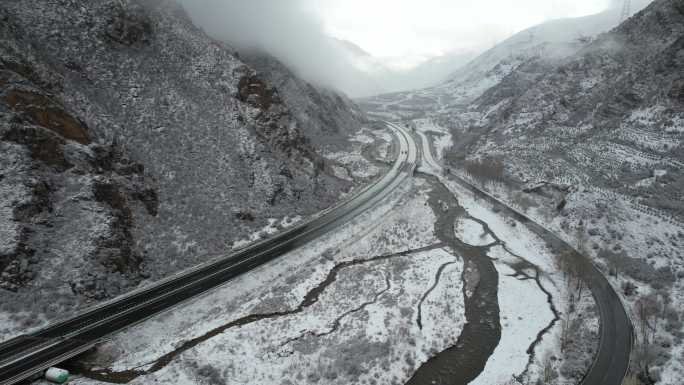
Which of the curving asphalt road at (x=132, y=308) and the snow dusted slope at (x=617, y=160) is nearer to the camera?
the curving asphalt road at (x=132, y=308)

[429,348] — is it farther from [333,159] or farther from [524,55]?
[524,55]

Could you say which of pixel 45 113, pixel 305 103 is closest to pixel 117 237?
pixel 45 113

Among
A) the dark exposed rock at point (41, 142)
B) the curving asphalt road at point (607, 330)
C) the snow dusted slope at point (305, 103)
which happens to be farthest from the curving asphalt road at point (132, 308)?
the snow dusted slope at point (305, 103)

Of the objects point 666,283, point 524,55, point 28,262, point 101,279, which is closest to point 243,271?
point 101,279

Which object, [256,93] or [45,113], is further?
[256,93]

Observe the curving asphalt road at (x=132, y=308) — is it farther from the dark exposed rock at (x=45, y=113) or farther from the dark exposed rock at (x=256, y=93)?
the dark exposed rock at (x=256, y=93)

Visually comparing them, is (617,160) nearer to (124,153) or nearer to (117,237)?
(117,237)
